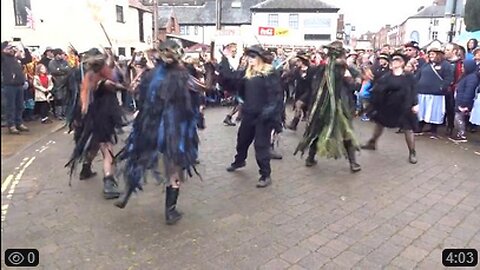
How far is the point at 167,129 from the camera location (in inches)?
169

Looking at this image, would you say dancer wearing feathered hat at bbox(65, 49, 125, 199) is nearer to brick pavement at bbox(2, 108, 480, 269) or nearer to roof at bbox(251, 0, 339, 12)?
brick pavement at bbox(2, 108, 480, 269)

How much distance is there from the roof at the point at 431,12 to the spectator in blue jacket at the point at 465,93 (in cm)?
8631

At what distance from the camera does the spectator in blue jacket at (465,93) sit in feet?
27.3

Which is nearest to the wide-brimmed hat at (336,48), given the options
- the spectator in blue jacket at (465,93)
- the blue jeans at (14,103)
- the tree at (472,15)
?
the spectator in blue jacket at (465,93)

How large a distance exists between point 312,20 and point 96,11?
151 ft

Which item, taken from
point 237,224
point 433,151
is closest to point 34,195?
point 237,224

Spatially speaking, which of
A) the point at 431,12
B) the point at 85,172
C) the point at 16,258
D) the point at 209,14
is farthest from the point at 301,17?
the point at 431,12

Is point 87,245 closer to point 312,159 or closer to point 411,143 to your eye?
point 312,159

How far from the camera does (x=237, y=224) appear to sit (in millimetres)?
4441

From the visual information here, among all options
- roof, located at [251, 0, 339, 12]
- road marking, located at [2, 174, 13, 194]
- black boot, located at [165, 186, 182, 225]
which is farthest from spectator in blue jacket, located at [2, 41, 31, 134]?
roof, located at [251, 0, 339, 12]

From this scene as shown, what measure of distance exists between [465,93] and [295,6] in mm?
43271

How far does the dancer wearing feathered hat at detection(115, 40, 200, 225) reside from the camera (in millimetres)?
4289

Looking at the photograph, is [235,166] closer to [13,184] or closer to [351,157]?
[351,157]

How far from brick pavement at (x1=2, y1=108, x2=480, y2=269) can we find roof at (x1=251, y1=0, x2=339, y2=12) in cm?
4503
